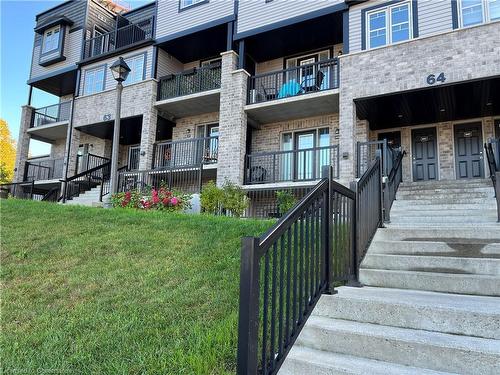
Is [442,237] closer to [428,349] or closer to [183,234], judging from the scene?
[428,349]

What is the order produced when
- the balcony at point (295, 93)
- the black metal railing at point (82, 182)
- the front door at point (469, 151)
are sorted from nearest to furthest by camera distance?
the front door at point (469, 151) < the balcony at point (295, 93) < the black metal railing at point (82, 182)

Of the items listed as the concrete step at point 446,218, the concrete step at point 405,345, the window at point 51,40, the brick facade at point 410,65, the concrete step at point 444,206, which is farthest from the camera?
the window at point 51,40

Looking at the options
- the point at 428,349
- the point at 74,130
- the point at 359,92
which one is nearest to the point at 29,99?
the point at 74,130

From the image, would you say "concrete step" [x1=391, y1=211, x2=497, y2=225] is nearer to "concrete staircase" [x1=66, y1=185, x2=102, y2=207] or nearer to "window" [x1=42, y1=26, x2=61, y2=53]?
"concrete staircase" [x1=66, y1=185, x2=102, y2=207]

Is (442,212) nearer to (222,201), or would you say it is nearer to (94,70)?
(222,201)

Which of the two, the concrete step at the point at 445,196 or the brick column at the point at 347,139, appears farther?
the brick column at the point at 347,139

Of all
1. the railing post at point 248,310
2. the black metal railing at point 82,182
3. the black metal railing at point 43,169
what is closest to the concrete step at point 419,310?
the railing post at point 248,310

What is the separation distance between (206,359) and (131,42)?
17.7 meters

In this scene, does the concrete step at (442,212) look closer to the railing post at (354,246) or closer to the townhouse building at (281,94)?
the townhouse building at (281,94)

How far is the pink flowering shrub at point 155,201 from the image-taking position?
34.7 ft

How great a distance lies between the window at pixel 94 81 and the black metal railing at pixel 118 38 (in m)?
0.76

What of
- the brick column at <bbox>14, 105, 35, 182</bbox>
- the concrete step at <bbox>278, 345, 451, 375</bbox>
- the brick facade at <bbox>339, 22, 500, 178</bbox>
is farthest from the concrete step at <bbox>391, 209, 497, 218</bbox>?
the brick column at <bbox>14, 105, 35, 182</bbox>

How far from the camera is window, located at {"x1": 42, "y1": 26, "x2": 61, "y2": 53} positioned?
63.7 ft

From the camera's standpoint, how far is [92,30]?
753 inches
